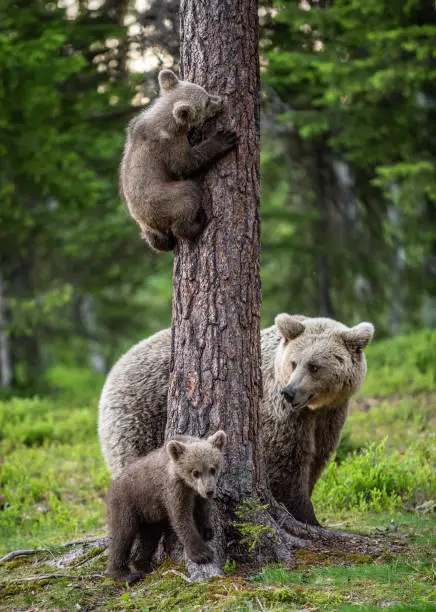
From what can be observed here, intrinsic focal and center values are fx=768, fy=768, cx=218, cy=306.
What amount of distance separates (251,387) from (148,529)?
1.20 meters

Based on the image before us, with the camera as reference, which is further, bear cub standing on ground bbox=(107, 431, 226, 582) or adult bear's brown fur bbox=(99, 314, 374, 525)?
adult bear's brown fur bbox=(99, 314, 374, 525)

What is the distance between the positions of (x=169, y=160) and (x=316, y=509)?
11.8ft

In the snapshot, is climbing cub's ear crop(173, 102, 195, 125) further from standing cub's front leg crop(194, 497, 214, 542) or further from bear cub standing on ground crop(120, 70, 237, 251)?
standing cub's front leg crop(194, 497, 214, 542)

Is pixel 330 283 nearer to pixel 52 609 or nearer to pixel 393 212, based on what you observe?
pixel 393 212

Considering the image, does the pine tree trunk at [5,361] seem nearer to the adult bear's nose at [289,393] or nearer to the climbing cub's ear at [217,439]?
the adult bear's nose at [289,393]

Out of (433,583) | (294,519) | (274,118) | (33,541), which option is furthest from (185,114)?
(274,118)

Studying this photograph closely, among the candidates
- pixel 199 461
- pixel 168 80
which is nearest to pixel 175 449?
pixel 199 461

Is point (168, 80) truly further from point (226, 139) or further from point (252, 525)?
point (252, 525)

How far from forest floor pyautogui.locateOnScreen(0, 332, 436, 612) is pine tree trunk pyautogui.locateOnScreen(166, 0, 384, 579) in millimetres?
467

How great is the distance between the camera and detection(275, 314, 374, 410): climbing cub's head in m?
5.94

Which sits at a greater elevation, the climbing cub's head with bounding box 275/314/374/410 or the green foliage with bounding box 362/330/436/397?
the climbing cub's head with bounding box 275/314/374/410

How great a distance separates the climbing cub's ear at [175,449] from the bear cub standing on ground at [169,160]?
1413mm

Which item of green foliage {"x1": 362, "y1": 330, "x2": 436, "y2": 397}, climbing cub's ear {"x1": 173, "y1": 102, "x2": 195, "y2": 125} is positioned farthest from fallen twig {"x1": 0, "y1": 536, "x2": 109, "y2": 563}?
green foliage {"x1": 362, "y1": 330, "x2": 436, "y2": 397}

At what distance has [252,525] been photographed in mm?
5109
